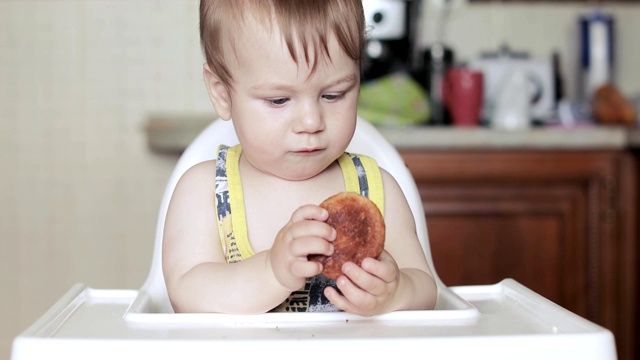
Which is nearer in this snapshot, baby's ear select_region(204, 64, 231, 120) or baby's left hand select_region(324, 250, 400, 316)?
baby's left hand select_region(324, 250, 400, 316)

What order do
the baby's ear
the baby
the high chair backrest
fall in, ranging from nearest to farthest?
the baby
the baby's ear
the high chair backrest

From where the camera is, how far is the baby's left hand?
79cm

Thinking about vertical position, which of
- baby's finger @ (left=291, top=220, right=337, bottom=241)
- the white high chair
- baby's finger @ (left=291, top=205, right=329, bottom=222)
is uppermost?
baby's finger @ (left=291, top=205, right=329, bottom=222)

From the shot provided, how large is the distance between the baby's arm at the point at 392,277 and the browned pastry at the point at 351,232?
14mm

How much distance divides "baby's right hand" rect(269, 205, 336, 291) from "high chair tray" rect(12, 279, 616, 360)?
50 mm

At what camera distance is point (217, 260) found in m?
0.97

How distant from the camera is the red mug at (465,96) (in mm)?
2250

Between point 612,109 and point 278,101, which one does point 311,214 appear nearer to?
point 278,101

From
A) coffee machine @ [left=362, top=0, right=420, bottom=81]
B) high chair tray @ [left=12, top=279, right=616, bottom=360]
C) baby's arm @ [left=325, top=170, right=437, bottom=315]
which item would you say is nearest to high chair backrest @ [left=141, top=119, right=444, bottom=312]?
baby's arm @ [left=325, top=170, right=437, bottom=315]

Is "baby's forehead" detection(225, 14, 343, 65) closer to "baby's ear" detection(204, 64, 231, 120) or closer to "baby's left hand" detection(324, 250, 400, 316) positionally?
"baby's ear" detection(204, 64, 231, 120)

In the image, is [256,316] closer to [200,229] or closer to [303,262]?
[303,262]

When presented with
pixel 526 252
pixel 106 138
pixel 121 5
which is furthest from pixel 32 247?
pixel 526 252

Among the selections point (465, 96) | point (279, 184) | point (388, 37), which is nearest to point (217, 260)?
point (279, 184)

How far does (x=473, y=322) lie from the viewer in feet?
2.76
